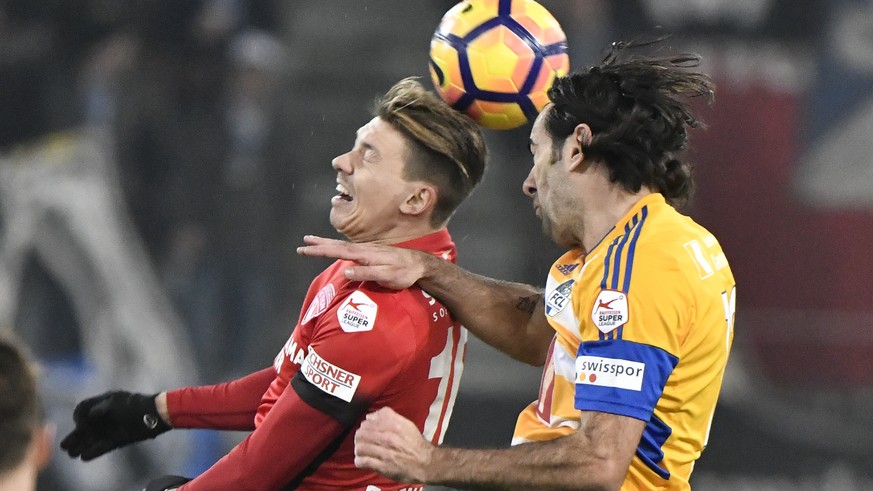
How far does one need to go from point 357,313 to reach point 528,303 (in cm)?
75

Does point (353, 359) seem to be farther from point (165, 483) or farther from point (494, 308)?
point (165, 483)

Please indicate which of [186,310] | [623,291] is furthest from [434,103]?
[186,310]

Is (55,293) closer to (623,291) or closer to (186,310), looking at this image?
(186,310)

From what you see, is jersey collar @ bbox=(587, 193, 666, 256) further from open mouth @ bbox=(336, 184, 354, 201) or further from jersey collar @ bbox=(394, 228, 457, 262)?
open mouth @ bbox=(336, 184, 354, 201)

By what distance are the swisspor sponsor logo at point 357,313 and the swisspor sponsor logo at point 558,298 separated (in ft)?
1.60

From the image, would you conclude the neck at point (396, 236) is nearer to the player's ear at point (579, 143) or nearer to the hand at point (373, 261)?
the hand at point (373, 261)

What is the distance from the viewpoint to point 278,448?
131 inches

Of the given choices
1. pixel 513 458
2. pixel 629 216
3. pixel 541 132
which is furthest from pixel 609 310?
pixel 541 132

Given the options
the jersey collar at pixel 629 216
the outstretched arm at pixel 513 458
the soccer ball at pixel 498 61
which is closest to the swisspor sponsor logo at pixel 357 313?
the outstretched arm at pixel 513 458

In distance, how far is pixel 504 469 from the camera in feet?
10.1

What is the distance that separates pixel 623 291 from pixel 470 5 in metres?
1.38

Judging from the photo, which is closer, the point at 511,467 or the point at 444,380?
the point at 511,467

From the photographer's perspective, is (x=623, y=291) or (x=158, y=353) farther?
(x=158, y=353)

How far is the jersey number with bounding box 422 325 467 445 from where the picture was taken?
3596 millimetres
